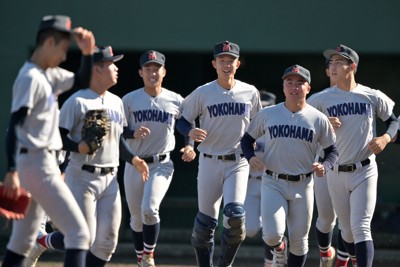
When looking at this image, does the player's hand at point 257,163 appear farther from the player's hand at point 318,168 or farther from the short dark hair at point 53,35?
the short dark hair at point 53,35

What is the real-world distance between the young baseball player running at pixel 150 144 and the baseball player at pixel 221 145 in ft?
1.83

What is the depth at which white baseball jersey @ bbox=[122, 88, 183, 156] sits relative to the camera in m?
Answer: 11.6

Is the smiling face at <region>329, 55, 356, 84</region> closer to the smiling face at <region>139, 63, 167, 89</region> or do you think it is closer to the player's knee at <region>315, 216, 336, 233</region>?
the player's knee at <region>315, 216, 336, 233</region>

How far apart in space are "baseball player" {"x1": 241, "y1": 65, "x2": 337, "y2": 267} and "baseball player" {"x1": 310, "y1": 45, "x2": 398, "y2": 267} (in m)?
0.45

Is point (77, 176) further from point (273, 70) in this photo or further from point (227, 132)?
point (273, 70)

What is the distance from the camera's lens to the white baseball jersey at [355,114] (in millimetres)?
10500

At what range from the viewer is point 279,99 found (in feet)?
55.7

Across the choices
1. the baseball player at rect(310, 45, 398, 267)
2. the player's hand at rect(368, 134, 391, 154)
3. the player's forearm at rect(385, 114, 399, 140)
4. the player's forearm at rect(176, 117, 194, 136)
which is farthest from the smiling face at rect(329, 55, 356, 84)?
the player's forearm at rect(176, 117, 194, 136)

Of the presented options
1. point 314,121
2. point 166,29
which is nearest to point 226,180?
point 314,121

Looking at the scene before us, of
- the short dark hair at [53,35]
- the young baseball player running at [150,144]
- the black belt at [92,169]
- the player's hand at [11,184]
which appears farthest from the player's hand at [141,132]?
the player's hand at [11,184]

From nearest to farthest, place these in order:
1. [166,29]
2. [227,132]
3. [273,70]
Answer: [227,132] < [166,29] < [273,70]

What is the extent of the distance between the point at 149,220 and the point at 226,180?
108 centimetres

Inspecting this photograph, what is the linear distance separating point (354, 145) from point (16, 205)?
373 cm

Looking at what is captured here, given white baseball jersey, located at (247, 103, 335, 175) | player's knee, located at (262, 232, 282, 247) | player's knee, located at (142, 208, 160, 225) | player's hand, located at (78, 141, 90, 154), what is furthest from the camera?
player's knee, located at (142, 208, 160, 225)
